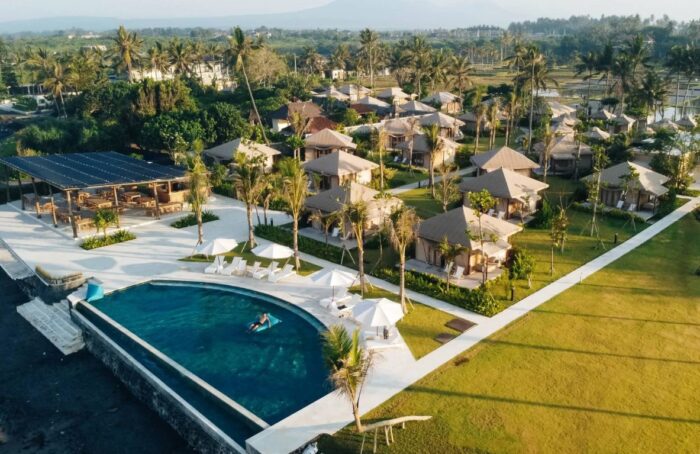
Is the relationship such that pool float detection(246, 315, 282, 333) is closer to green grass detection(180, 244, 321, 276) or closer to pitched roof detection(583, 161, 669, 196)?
green grass detection(180, 244, 321, 276)

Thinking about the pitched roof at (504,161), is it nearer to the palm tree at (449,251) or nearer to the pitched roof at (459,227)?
the pitched roof at (459,227)

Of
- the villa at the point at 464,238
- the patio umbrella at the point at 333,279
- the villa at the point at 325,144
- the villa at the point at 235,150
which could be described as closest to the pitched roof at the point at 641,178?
the villa at the point at 464,238

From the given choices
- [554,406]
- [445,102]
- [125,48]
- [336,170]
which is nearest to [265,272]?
[554,406]

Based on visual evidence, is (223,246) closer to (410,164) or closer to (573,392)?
(573,392)

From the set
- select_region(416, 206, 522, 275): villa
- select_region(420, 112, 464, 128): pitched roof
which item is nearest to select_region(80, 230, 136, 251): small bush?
select_region(416, 206, 522, 275): villa

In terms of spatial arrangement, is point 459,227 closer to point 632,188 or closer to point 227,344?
point 227,344
